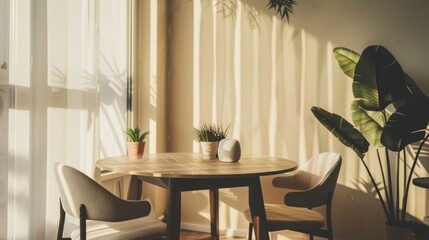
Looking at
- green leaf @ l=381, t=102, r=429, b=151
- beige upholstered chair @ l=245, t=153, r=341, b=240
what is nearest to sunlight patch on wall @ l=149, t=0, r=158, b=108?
beige upholstered chair @ l=245, t=153, r=341, b=240

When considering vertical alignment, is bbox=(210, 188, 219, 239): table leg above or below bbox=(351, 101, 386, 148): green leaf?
below

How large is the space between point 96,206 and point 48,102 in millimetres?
804

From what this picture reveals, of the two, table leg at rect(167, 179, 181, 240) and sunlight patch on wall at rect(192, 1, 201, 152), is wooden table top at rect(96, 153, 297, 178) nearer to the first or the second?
table leg at rect(167, 179, 181, 240)

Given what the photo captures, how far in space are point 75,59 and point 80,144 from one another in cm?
54

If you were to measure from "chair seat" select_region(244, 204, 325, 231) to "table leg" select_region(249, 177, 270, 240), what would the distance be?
0.50 feet

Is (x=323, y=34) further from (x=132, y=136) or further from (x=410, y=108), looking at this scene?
(x=132, y=136)

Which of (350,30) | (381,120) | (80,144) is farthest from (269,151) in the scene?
(80,144)

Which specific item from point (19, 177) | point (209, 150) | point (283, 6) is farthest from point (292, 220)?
point (283, 6)

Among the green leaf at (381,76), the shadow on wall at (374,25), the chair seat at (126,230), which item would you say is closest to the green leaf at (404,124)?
the green leaf at (381,76)

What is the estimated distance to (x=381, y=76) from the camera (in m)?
2.20

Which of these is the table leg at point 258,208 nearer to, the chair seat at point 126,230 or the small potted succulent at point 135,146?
Answer: the chair seat at point 126,230

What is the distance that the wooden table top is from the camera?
1.67 meters

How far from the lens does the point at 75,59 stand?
7.31 feet

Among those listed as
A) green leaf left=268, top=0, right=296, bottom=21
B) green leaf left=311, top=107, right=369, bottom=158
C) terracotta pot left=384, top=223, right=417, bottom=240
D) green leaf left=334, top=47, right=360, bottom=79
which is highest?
green leaf left=268, top=0, right=296, bottom=21
